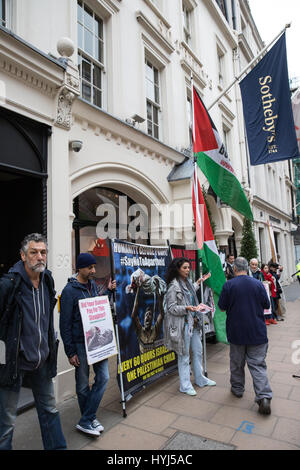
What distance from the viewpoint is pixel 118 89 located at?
22.1 feet

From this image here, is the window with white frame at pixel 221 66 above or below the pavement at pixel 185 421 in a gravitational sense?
above

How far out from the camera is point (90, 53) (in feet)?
21.1

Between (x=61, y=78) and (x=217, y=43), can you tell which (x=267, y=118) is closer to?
(x=61, y=78)

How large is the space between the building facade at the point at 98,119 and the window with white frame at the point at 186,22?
1.7 inches

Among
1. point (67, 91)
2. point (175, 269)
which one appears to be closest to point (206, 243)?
point (175, 269)

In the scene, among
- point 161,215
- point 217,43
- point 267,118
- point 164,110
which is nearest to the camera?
point 267,118

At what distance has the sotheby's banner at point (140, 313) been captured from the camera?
3.87 metres

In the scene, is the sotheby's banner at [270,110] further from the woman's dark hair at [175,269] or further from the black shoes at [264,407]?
the black shoes at [264,407]

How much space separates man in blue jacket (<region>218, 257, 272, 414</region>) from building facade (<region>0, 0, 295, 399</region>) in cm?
234

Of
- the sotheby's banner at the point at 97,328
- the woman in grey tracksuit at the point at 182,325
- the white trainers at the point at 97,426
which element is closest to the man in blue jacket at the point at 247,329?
the woman in grey tracksuit at the point at 182,325

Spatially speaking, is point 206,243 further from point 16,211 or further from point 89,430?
point 89,430

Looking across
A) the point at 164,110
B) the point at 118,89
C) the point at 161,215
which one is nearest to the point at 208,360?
the point at 161,215

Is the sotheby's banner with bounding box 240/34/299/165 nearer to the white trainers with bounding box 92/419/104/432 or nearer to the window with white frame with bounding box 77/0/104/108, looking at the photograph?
the window with white frame with bounding box 77/0/104/108

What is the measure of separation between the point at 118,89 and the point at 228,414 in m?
6.45
